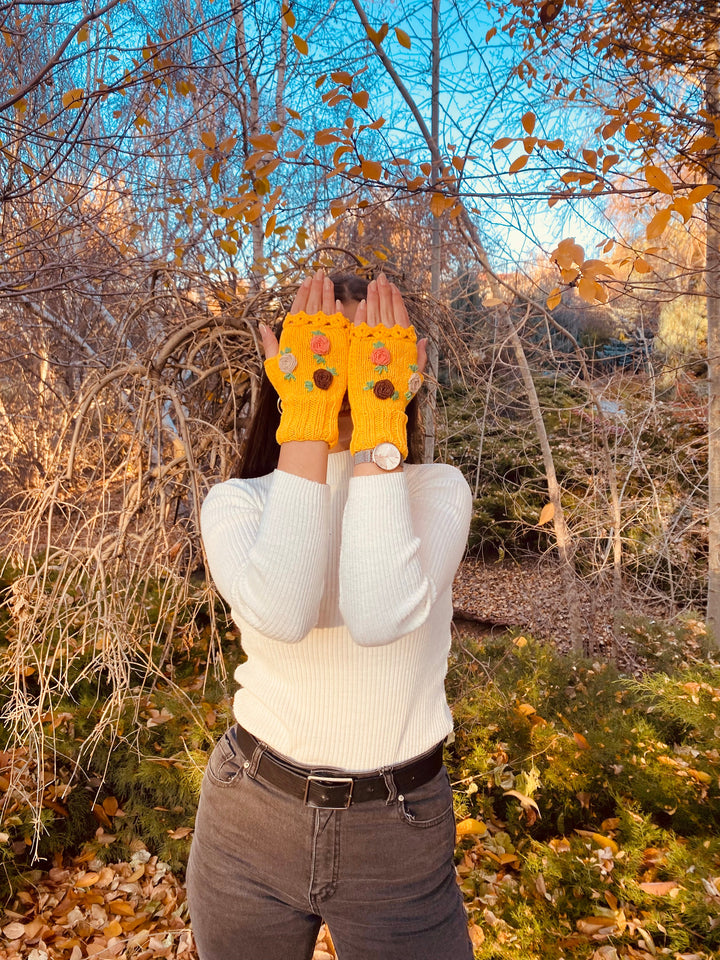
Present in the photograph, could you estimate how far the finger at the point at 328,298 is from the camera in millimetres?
1076

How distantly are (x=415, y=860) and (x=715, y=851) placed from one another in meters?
1.39

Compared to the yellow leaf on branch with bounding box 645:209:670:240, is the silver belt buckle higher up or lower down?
lower down

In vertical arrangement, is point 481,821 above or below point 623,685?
below

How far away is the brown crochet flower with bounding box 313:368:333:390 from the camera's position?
1.04 m

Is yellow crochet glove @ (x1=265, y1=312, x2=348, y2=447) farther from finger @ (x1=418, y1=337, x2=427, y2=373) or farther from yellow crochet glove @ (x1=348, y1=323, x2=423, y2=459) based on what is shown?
finger @ (x1=418, y1=337, x2=427, y2=373)

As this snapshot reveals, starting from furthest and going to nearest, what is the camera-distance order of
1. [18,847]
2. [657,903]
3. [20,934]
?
1. [18,847]
2. [20,934]
3. [657,903]

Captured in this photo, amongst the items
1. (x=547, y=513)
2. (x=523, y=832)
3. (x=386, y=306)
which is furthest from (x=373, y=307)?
(x=547, y=513)

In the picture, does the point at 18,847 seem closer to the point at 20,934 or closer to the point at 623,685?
the point at 20,934

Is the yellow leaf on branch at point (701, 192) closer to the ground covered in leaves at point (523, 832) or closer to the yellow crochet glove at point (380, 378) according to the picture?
the yellow crochet glove at point (380, 378)

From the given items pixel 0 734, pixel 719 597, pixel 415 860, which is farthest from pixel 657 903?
pixel 719 597

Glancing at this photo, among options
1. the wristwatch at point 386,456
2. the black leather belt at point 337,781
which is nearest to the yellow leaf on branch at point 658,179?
the wristwatch at point 386,456

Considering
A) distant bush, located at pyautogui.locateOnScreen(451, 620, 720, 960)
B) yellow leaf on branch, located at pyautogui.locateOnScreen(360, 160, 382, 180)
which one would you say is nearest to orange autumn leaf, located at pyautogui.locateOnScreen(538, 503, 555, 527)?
distant bush, located at pyautogui.locateOnScreen(451, 620, 720, 960)

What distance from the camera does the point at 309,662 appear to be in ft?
3.60

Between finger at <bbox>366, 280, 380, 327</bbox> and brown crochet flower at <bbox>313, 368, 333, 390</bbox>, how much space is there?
0.38 ft
